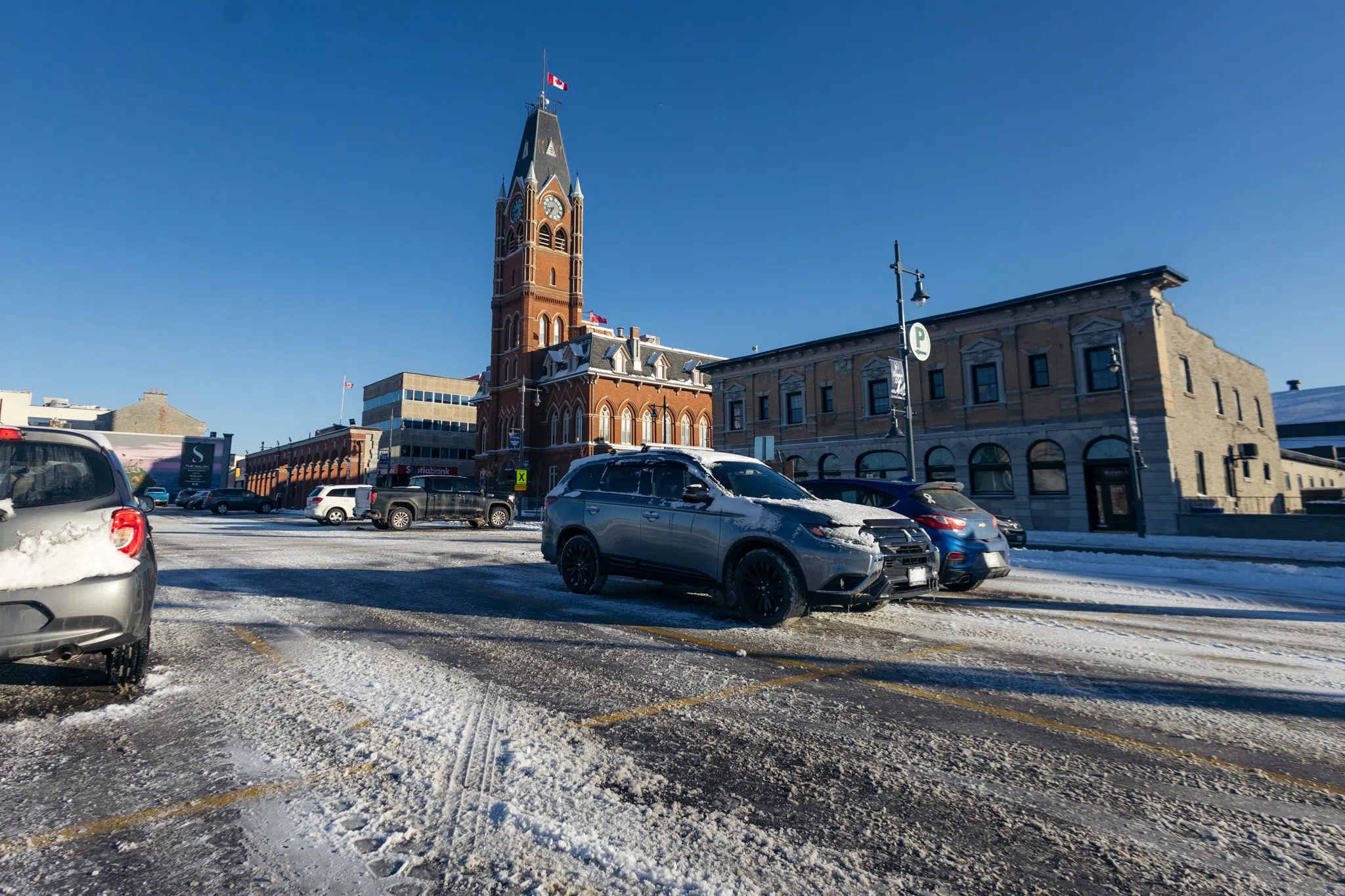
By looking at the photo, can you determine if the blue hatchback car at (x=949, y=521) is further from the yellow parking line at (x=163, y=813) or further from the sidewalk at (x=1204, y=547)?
the sidewalk at (x=1204, y=547)

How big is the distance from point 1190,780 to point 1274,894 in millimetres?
960

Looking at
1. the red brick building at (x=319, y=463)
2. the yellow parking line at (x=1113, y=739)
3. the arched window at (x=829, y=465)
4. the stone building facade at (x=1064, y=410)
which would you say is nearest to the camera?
the yellow parking line at (x=1113, y=739)

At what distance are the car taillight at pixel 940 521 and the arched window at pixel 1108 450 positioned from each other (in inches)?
818

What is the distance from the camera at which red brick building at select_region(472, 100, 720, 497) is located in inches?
2000

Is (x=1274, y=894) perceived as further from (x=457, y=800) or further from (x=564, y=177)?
(x=564, y=177)

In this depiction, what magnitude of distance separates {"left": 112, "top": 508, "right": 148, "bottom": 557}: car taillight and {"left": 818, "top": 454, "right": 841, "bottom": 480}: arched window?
30567 millimetres

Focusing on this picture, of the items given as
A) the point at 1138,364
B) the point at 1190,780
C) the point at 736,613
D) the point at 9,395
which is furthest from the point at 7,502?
the point at 9,395

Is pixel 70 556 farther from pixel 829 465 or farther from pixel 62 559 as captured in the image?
pixel 829 465

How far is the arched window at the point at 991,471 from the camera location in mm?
27469

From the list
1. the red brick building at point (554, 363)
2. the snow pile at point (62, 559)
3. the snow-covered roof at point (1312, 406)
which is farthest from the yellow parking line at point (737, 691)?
the snow-covered roof at point (1312, 406)

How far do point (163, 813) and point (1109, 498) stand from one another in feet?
96.6

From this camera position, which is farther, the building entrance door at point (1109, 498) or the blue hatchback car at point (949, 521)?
the building entrance door at point (1109, 498)

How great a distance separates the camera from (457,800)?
257 cm

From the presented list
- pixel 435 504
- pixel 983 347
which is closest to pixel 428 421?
pixel 435 504
